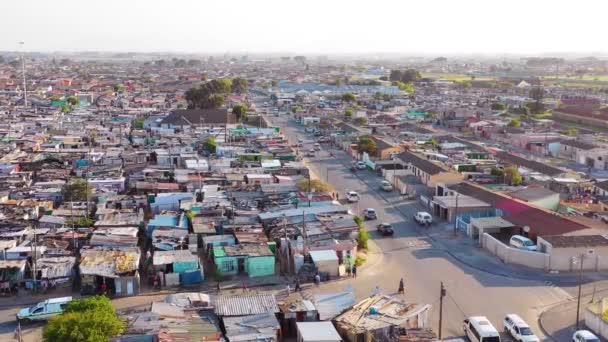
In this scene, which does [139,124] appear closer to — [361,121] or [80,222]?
[361,121]

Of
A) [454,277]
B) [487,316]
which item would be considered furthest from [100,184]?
[487,316]

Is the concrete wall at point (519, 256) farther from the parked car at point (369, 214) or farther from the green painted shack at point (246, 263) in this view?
the green painted shack at point (246, 263)

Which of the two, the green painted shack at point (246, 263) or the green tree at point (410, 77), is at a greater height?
the green tree at point (410, 77)

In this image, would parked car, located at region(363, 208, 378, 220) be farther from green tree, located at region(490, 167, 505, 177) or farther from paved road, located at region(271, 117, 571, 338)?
green tree, located at region(490, 167, 505, 177)

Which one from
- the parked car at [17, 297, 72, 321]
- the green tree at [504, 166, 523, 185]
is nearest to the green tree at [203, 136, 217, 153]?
the green tree at [504, 166, 523, 185]

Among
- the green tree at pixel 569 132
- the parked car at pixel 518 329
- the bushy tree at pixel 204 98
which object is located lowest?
the parked car at pixel 518 329

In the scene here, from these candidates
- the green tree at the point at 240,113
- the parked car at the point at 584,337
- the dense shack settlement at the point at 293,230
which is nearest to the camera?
the parked car at the point at 584,337

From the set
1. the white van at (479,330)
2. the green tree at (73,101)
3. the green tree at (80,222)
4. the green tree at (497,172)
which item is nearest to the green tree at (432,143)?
the green tree at (497,172)
